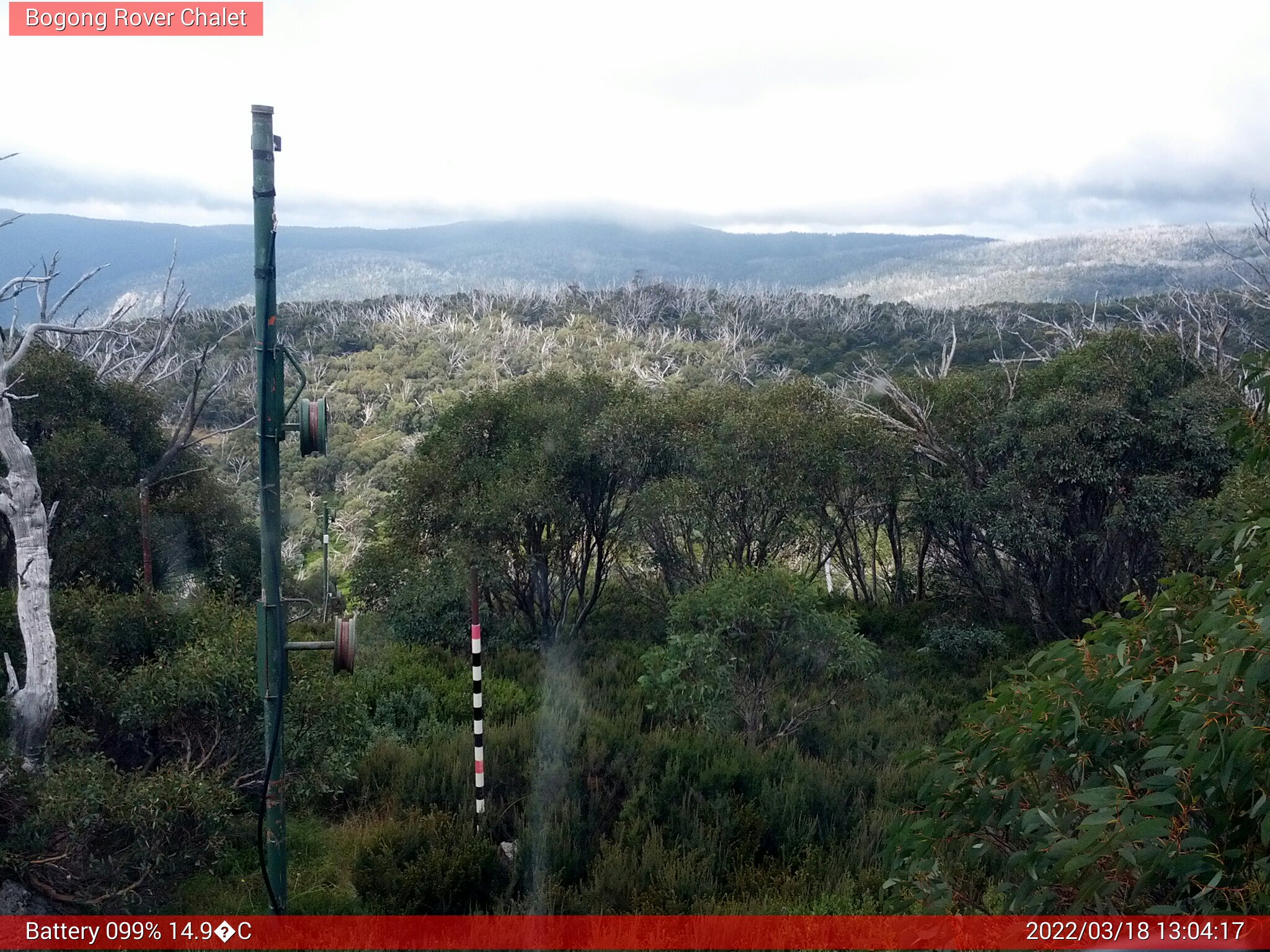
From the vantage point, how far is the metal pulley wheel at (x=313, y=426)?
180 inches

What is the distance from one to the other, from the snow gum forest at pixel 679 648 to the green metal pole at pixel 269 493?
0.98 metres

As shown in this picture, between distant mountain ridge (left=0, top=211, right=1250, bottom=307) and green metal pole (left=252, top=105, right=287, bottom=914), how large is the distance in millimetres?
29812

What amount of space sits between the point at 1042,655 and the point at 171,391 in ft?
93.2

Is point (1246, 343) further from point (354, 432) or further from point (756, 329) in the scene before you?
point (756, 329)

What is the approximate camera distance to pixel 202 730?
6.61 meters

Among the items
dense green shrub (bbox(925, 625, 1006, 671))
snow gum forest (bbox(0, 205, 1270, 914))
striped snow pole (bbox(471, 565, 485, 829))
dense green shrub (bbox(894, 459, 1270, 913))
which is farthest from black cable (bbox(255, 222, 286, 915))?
dense green shrub (bbox(925, 625, 1006, 671))

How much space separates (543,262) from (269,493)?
99.0 m

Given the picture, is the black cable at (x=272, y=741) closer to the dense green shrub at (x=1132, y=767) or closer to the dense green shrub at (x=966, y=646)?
the dense green shrub at (x=1132, y=767)

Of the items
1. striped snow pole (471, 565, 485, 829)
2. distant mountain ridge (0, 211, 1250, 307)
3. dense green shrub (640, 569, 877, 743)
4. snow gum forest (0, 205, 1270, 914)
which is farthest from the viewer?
distant mountain ridge (0, 211, 1250, 307)

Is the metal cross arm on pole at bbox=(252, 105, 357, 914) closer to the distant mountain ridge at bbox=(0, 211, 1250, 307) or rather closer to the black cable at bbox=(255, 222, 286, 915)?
the black cable at bbox=(255, 222, 286, 915)

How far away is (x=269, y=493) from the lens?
4.77 m

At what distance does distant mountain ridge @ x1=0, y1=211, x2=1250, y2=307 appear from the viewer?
66.6 metres

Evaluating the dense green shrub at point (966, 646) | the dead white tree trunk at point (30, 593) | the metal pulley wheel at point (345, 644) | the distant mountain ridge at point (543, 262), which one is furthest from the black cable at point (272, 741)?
the distant mountain ridge at point (543, 262)

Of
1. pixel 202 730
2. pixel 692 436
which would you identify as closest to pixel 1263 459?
pixel 202 730
